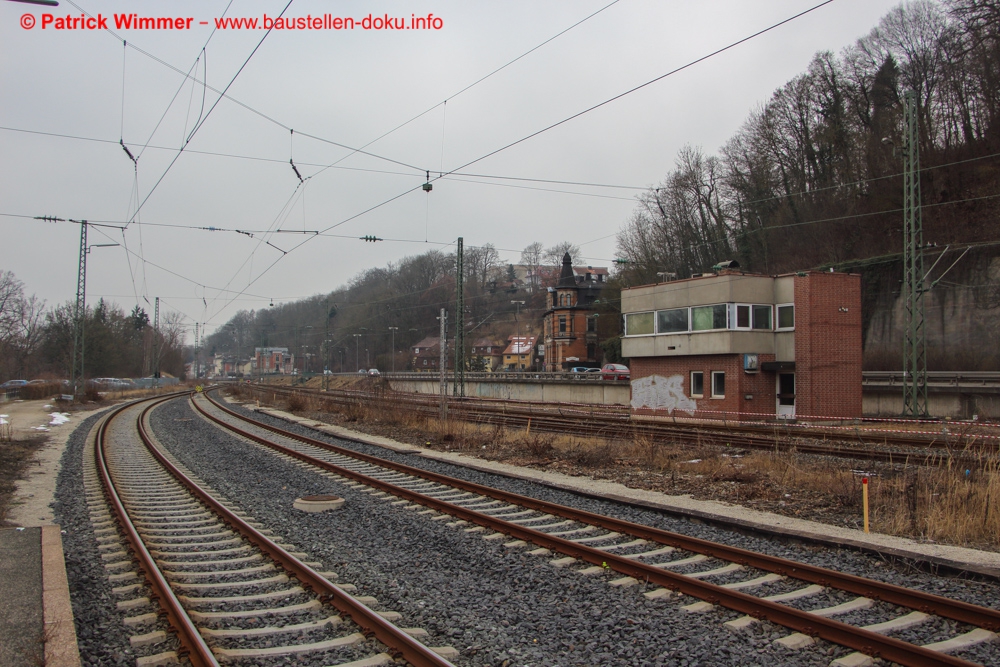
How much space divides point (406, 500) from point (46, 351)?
71.4m

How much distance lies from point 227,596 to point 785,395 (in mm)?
25792

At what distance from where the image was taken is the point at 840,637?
5.14 metres

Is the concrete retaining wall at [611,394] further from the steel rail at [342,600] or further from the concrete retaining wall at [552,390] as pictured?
the steel rail at [342,600]

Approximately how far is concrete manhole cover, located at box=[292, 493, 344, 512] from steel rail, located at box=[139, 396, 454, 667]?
1.03 meters

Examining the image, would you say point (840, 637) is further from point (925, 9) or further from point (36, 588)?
point (925, 9)

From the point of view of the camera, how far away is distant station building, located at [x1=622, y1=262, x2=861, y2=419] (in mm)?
27188

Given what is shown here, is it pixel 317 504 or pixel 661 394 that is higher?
pixel 661 394

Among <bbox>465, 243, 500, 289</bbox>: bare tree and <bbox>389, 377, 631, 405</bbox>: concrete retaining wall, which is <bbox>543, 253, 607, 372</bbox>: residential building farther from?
<bbox>389, 377, 631, 405</bbox>: concrete retaining wall

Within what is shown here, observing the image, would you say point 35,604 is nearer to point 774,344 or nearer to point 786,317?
point 774,344

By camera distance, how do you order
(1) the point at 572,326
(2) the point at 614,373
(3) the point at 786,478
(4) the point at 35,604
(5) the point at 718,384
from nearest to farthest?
(4) the point at 35,604, (3) the point at 786,478, (5) the point at 718,384, (2) the point at 614,373, (1) the point at 572,326

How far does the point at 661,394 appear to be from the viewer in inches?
1222

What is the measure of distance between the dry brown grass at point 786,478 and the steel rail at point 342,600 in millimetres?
6601

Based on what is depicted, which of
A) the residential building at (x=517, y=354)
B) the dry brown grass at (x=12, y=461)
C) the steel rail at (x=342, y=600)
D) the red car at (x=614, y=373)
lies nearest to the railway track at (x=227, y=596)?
the steel rail at (x=342, y=600)

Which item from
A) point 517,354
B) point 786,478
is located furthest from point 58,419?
point 517,354
